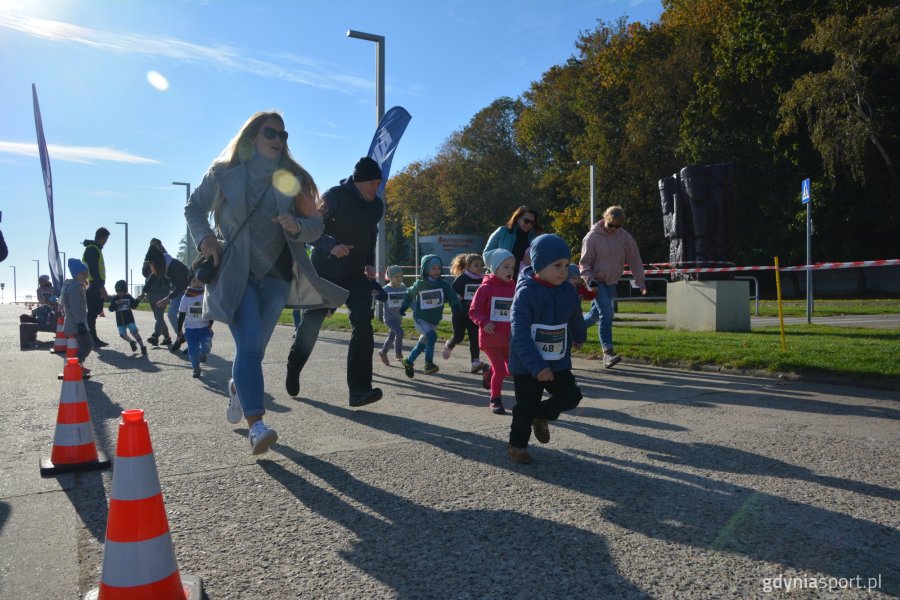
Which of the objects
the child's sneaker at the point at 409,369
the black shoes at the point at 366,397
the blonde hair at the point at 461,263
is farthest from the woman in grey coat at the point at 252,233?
the blonde hair at the point at 461,263

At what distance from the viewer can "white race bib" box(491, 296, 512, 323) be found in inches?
234

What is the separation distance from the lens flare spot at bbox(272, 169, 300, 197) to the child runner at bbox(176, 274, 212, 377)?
3.45 meters

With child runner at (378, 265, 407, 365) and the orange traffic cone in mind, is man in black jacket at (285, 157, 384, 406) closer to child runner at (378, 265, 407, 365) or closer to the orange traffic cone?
child runner at (378, 265, 407, 365)

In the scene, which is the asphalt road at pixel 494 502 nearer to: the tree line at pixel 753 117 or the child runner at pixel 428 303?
the child runner at pixel 428 303

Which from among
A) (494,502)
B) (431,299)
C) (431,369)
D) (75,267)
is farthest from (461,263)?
(494,502)

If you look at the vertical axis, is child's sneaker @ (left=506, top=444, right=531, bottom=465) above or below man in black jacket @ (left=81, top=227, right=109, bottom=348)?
below

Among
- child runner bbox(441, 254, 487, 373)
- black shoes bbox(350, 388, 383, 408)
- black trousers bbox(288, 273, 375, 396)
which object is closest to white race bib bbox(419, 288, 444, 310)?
child runner bbox(441, 254, 487, 373)

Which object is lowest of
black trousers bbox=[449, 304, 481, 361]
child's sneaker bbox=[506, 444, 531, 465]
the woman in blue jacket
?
child's sneaker bbox=[506, 444, 531, 465]

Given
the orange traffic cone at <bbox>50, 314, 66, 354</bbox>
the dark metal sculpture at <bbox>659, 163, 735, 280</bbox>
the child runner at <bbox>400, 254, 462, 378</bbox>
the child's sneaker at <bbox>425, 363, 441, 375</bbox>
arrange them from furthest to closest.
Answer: the dark metal sculpture at <bbox>659, 163, 735, 280</bbox> < the orange traffic cone at <bbox>50, 314, 66, 354</bbox> < the child runner at <bbox>400, 254, 462, 378</bbox> < the child's sneaker at <bbox>425, 363, 441, 375</bbox>

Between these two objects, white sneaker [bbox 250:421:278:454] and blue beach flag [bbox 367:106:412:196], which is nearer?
white sneaker [bbox 250:421:278:454]

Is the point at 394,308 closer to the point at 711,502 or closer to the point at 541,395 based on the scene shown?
the point at 541,395

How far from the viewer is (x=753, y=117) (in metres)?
33.8

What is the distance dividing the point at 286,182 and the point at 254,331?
98 centimetres

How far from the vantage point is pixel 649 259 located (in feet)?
130
